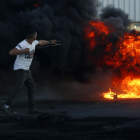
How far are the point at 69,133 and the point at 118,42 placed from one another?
6.76 meters

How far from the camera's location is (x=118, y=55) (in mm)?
10430

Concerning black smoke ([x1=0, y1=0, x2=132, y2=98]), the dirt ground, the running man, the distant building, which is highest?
the distant building

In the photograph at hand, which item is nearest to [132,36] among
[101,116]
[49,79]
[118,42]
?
[118,42]

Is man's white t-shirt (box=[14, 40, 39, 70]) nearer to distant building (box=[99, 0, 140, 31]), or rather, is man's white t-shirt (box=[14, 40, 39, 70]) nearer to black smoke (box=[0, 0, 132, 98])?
black smoke (box=[0, 0, 132, 98])

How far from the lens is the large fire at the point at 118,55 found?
10.5 metres

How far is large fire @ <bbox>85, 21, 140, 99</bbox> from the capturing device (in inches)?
412

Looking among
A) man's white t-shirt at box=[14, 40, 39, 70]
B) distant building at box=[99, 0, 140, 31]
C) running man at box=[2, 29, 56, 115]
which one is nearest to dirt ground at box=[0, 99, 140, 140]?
running man at box=[2, 29, 56, 115]

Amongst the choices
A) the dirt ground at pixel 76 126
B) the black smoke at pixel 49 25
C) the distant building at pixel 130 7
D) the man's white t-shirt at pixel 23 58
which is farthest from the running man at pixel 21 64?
the distant building at pixel 130 7

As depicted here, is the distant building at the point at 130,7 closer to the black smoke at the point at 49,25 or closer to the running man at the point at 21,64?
the black smoke at the point at 49,25

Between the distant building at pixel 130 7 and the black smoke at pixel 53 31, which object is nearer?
the black smoke at pixel 53 31

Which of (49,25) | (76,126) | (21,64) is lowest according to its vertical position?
(76,126)

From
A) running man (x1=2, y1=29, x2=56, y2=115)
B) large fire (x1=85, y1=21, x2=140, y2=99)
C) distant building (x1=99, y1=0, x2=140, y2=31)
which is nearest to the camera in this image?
running man (x1=2, y1=29, x2=56, y2=115)

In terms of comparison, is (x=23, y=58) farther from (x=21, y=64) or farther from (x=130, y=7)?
(x=130, y=7)

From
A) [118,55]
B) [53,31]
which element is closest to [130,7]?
[118,55]
